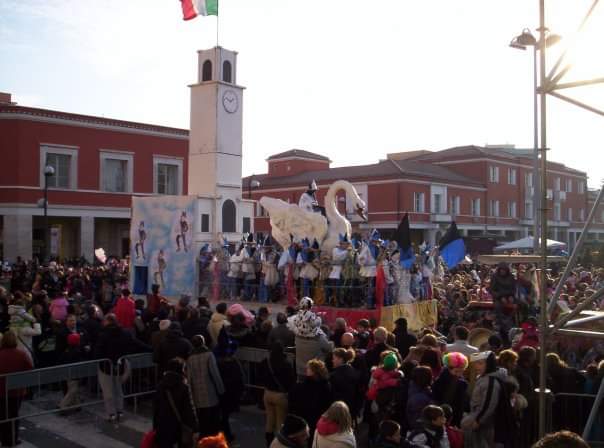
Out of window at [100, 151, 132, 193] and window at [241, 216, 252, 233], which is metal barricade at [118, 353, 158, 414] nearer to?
window at [241, 216, 252, 233]

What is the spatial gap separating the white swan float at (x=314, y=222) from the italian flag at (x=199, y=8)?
324 inches

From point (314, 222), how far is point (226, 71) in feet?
25.7

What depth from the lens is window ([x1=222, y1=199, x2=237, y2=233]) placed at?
21.7 m

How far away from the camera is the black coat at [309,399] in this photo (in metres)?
6.94

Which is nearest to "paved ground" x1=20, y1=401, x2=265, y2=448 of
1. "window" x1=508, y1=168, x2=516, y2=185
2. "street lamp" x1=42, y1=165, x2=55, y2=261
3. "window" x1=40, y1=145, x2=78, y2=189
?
"street lamp" x1=42, y1=165, x2=55, y2=261

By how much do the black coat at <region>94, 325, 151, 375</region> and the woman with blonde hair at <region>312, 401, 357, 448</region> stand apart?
4.89 m

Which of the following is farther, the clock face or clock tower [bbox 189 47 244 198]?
the clock face

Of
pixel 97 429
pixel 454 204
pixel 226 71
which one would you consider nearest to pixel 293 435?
pixel 97 429

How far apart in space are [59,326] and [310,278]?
7250 mm

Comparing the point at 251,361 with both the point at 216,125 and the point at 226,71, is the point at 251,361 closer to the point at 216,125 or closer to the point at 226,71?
the point at 216,125

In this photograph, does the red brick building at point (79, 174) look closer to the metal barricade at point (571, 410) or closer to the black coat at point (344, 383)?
the black coat at point (344, 383)

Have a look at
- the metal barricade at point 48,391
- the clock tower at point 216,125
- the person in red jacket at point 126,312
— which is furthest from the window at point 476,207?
the metal barricade at point 48,391

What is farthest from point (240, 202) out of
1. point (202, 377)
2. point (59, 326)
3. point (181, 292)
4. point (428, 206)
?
point (428, 206)

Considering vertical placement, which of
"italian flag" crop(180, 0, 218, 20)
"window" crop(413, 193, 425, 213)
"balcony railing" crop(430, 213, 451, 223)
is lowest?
"balcony railing" crop(430, 213, 451, 223)
